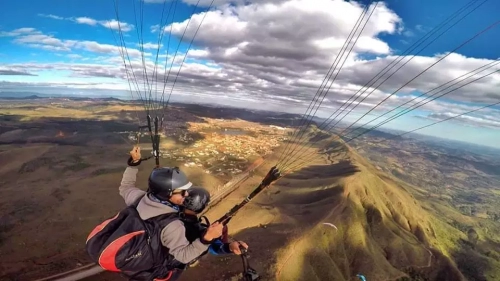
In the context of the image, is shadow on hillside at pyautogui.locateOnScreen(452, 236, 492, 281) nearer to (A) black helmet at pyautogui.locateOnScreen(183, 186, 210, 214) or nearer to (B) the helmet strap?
(A) black helmet at pyautogui.locateOnScreen(183, 186, 210, 214)

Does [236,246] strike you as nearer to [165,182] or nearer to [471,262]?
[165,182]

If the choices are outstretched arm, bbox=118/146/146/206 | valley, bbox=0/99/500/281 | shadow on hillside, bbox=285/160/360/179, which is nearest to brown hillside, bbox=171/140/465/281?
valley, bbox=0/99/500/281

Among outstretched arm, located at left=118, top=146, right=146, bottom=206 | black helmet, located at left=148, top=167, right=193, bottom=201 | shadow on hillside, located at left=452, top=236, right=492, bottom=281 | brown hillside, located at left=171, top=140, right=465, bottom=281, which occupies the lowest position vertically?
shadow on hillside, located at left=452, top=236, right=492, bottom=281

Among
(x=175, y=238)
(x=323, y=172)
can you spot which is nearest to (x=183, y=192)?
(x=175, y=238)

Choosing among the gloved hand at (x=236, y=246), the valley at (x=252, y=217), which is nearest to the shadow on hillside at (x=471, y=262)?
the valley at (x=252, y=217)

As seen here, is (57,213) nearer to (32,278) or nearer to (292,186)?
(32,278)

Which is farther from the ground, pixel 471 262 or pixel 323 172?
pixel 323 172

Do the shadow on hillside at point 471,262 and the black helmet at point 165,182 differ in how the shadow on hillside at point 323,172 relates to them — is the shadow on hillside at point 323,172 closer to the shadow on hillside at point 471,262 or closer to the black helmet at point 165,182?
the shadow on hillside at point 471,262
